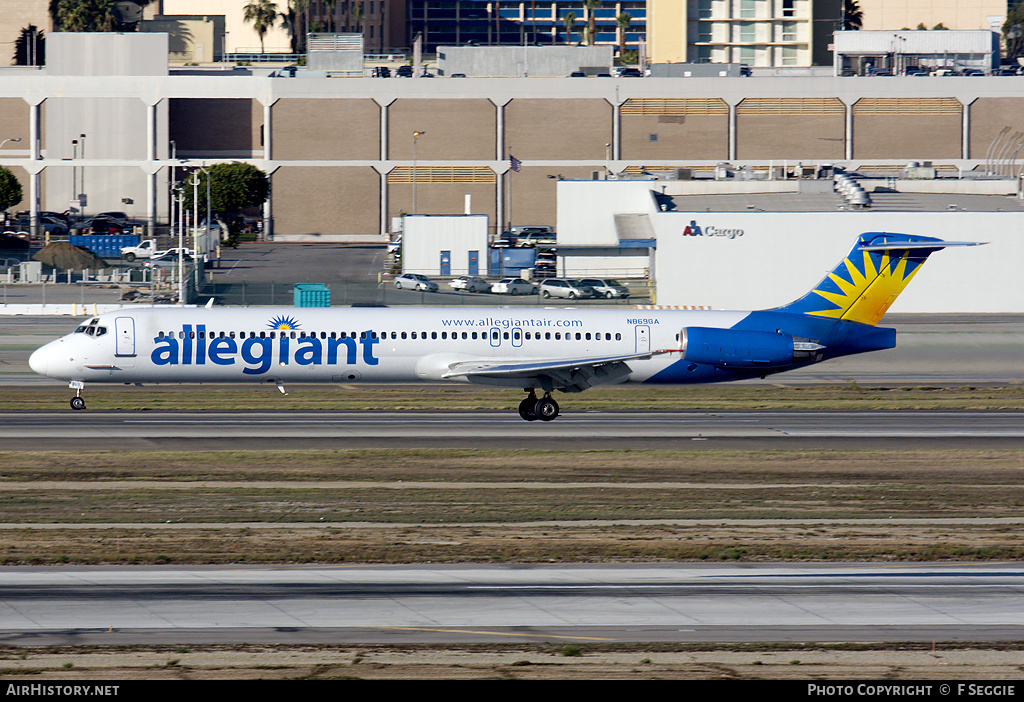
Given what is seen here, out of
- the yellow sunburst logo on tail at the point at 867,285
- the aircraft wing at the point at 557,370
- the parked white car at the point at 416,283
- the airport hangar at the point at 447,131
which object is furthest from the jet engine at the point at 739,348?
the airport hangar at the point at 447,131

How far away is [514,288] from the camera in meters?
87.1

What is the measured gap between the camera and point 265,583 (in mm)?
21625

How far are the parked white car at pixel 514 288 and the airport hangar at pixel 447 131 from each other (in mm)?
50303

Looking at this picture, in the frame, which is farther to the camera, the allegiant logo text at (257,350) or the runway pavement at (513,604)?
the allegiant logo text at (257,350)

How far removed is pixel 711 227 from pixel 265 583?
6259 centimetres

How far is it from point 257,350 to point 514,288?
162 feet

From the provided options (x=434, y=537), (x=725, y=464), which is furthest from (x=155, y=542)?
(x=725, y=464)

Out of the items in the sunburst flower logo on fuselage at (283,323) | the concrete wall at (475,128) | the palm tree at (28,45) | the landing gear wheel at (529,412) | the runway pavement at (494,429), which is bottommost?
the runway pavement at (494,429)

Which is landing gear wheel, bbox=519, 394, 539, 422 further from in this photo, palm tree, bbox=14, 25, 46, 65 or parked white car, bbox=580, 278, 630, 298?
palm tree, bbox=14, 25, 46, 65

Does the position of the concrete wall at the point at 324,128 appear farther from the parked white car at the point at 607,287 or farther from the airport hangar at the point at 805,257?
the airport hangar at the point at 805,257

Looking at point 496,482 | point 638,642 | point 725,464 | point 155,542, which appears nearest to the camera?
point 638,642

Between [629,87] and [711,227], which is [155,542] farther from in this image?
[629,87]

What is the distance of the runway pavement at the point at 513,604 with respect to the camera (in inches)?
734

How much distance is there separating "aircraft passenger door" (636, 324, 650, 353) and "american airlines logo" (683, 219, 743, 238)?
1590 inches
